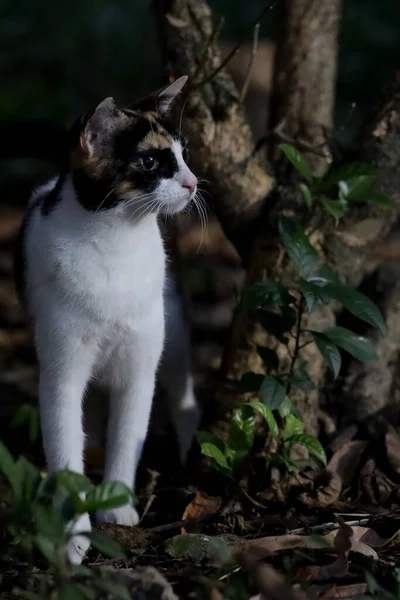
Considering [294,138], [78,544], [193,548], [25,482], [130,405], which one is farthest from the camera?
[294,138]

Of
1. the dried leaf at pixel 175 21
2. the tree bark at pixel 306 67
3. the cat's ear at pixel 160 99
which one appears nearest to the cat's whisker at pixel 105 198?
the cat's ear at pixel 160 99

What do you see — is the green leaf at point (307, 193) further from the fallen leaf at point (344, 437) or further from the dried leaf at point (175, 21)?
the fallen leaf at point (344, 437)

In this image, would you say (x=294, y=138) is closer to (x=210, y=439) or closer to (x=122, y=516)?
(x=210, y=439)

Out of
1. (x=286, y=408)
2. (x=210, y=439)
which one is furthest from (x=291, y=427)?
(x=210, y=439)

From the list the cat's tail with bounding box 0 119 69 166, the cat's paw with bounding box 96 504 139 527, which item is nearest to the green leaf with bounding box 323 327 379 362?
the cat's paw with bounding box 96 504 139 527

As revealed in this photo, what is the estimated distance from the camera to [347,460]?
3.49m

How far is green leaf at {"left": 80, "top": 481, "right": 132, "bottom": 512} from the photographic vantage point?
233cm

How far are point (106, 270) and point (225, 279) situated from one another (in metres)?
2.99

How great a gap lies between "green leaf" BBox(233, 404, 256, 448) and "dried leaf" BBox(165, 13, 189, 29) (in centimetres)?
136

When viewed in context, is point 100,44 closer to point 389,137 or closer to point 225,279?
point 225,279

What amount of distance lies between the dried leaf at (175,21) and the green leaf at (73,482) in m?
1.74

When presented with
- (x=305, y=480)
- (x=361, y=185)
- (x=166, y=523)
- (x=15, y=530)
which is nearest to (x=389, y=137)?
(x=361, y=185)

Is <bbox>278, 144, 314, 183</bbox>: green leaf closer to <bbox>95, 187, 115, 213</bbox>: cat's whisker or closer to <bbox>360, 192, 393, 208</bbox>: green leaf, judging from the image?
<bbox>360, 192, 393, 208</bbox>: green leaf

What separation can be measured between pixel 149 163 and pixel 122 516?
122 cm
